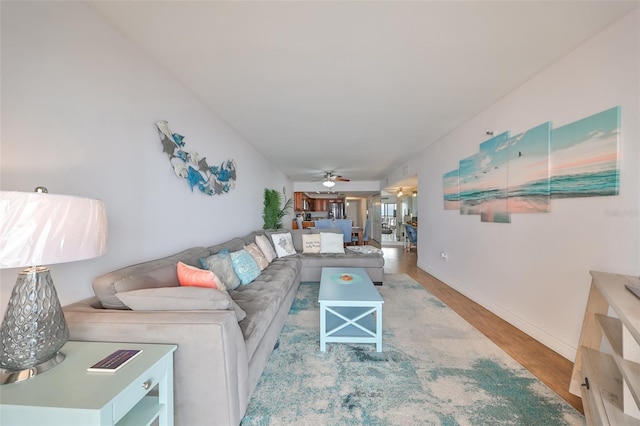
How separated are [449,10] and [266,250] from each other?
3.24 meters

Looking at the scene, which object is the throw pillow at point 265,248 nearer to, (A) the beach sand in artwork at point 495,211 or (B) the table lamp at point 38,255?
(B) the table lamp at point 38,255

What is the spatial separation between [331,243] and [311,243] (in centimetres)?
37

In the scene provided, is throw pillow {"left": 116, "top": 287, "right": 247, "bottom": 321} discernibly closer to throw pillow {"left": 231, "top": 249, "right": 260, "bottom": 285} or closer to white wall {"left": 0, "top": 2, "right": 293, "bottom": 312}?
white wall {"left": 0, "top": 2, "right": 293, "bottom": 312}

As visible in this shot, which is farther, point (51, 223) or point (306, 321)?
point (306, 321)

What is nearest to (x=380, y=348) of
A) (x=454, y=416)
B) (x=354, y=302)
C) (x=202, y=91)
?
(x=354, y=302)

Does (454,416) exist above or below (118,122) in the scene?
below

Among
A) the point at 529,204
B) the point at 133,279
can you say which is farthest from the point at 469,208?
the point at 133,279

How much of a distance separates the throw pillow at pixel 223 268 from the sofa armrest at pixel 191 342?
37.7 inches

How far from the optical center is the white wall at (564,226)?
161 cm

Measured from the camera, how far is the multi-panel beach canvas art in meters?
1.72

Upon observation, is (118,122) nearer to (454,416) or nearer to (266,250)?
(266,250)

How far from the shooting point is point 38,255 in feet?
2.63

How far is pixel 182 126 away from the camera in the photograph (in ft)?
8.00

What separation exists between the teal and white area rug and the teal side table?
599mm
